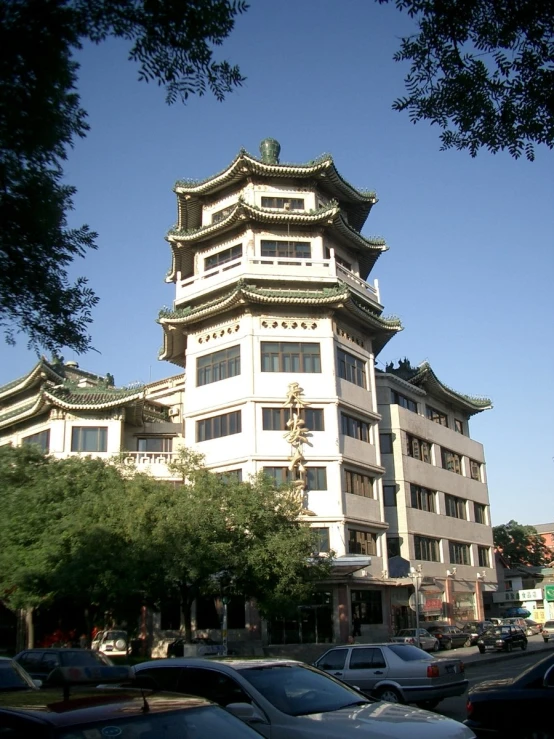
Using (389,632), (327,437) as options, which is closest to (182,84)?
(327,437)

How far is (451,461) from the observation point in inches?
1992

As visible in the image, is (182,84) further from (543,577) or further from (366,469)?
(543,577)

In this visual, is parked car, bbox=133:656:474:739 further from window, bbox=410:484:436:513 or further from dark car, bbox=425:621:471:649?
window, bbox=410:484:436:513

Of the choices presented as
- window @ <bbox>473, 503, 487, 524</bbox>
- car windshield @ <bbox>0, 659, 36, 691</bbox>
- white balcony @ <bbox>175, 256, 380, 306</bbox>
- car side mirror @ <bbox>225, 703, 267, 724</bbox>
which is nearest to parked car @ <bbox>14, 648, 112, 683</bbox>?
car windshield @ <bbox>0, 659, 36, 691</bbox>

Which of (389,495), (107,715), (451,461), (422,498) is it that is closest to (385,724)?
(107,715)

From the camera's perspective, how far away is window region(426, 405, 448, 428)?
49.4 m

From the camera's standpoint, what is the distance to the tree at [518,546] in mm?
77625

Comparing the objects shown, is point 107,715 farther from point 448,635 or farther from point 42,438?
point 448,635

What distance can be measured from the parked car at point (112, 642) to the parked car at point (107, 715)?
31.8 meters

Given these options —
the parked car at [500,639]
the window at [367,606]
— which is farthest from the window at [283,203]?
the parked car at [500,639]

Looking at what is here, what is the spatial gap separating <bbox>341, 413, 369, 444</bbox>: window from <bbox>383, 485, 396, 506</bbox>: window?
195 inches

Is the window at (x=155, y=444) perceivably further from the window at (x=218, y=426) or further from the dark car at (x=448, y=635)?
the dark car at (x=448, y=635)

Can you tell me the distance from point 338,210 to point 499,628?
71.9 feet

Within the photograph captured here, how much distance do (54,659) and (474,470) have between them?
41.6 m
